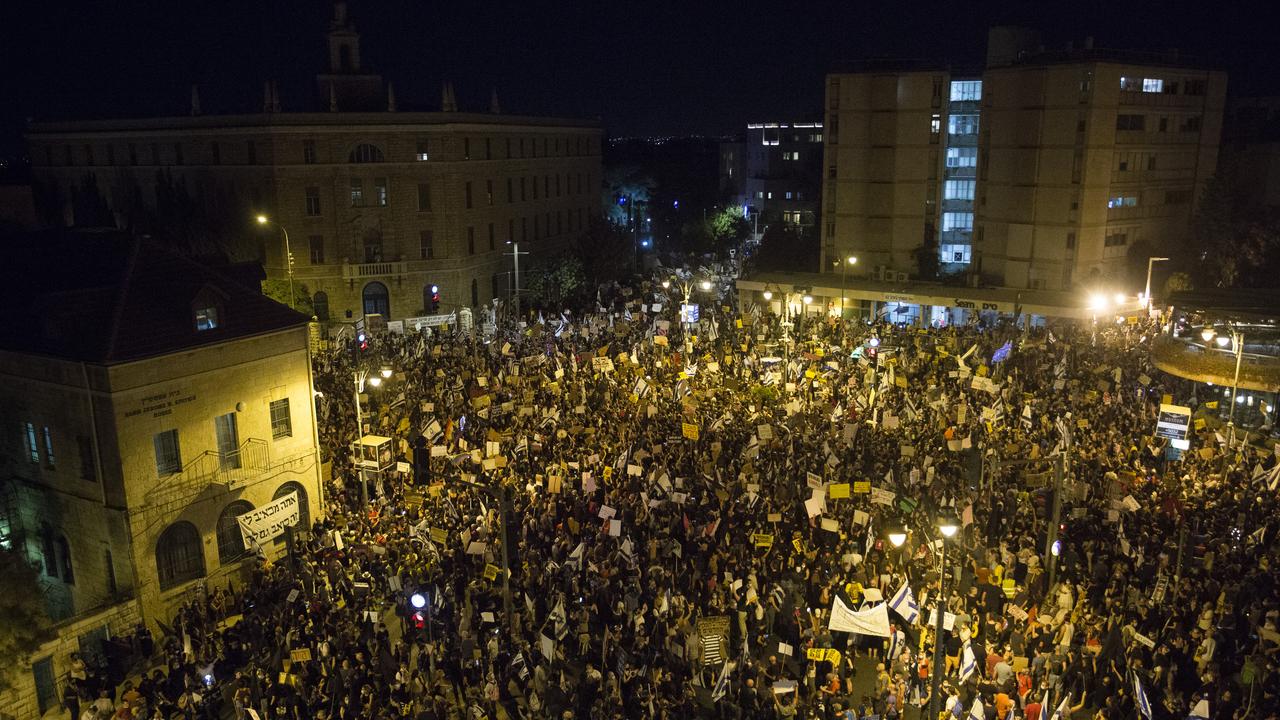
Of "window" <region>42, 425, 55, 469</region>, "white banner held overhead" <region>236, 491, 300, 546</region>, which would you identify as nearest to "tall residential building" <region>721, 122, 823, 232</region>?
"white banner held overhead" <region>236, 491, 300, 546</region>

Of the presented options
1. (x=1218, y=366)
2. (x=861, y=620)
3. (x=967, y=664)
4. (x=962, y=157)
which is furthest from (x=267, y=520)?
(x=962, y=157)

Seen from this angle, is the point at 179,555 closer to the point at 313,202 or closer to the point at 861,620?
the point at 861,620

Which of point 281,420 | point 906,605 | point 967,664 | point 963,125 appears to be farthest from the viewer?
point 963,125

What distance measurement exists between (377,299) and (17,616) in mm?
36467

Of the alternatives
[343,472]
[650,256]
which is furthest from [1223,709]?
[650,256]

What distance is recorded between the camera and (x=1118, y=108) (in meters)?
48.9

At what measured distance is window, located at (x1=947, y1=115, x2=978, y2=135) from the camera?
58.0 meters

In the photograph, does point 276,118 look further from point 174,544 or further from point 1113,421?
point 1113,421

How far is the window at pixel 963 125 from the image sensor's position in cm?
5803

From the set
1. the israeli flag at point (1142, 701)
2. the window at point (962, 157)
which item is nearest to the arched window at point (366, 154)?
the window at point (962, 157)

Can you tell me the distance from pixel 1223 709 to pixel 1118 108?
4114cm

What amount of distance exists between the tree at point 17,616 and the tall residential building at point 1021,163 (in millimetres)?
46163

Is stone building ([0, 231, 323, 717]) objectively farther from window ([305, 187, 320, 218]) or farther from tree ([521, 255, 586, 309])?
tree ([521, 255, 586, 309])

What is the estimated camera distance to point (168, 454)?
2306cm
